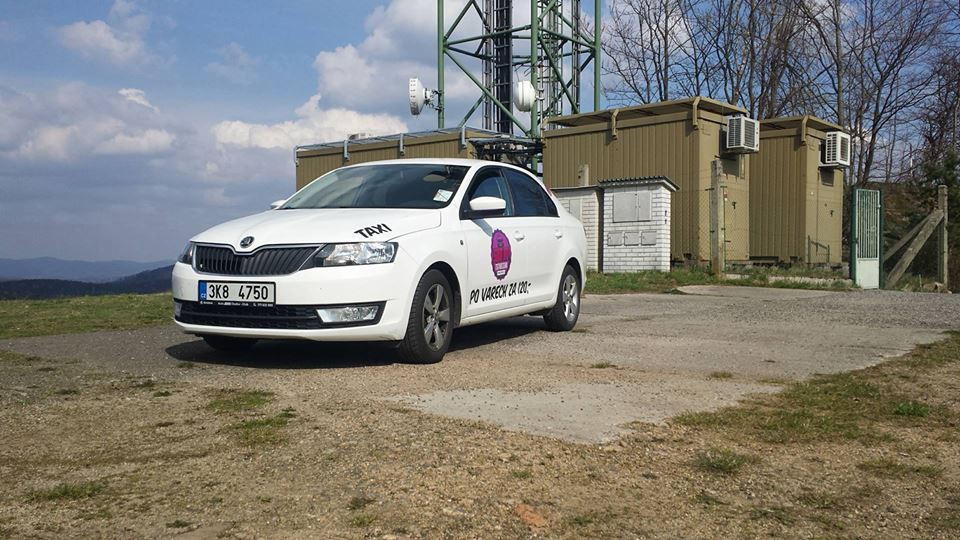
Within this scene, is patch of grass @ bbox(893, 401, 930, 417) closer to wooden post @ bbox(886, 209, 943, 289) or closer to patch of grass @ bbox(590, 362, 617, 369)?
patch of grass @ bbox(590, 362, 617, 369)

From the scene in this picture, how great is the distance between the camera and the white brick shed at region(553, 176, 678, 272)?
62.5 ft

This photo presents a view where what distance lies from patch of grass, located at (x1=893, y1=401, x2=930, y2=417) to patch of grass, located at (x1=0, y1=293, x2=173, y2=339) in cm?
732

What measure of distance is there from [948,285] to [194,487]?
20076mm

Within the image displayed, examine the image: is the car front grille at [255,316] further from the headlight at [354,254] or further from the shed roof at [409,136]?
the shed roof at [409,136]

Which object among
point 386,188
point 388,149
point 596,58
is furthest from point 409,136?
point 386,188

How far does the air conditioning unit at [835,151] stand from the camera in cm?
2334

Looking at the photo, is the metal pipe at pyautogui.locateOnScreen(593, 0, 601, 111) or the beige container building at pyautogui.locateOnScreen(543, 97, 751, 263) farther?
the metal pipe at pyautogui.locateOnScreen(593, 0, 601, 111)

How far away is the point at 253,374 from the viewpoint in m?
6.08

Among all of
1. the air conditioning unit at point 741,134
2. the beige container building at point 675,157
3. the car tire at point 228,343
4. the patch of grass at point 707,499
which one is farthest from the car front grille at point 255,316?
the air conditioning unit at point 741,134

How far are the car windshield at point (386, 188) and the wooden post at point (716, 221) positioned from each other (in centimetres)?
1052

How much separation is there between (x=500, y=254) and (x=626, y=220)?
12.2 metres

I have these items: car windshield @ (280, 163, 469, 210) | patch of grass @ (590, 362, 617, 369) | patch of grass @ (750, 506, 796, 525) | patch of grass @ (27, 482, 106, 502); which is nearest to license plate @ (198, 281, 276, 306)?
car windshield @ (280, 163, 469, 210)

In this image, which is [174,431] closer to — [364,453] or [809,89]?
[364,453]

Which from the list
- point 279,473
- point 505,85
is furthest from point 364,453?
point 505,85
